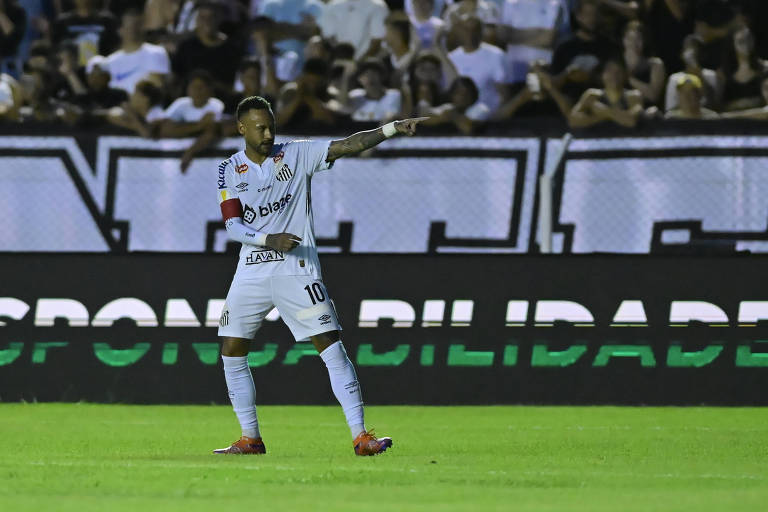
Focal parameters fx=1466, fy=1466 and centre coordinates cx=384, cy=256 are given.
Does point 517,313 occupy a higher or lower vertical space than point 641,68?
lower

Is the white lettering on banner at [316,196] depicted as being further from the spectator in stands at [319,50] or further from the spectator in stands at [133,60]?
the spectator in stands at [133,60]

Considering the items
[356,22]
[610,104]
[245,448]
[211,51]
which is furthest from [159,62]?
[245,448]

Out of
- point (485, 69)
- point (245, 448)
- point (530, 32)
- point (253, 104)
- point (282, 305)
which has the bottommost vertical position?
point (245, 448)

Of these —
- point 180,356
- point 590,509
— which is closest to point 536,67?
point 180,356

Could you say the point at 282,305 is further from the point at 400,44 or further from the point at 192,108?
the point at 400,44

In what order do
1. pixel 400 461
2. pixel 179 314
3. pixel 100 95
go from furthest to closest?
1. pixel 100 95
2. pixel 179 314
3. pixel 400 461

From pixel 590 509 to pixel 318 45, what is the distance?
407 inches

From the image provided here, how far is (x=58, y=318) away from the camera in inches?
564

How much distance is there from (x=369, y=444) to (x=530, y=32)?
28.7 ft

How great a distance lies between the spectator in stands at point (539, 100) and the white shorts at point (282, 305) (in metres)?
6.66

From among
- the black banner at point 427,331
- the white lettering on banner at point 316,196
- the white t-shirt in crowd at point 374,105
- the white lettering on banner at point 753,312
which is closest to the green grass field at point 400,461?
the black banner at point 427,331

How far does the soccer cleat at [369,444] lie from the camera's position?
880cm

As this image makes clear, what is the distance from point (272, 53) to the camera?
55.0ft

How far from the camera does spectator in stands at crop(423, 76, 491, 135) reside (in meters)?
14.9
